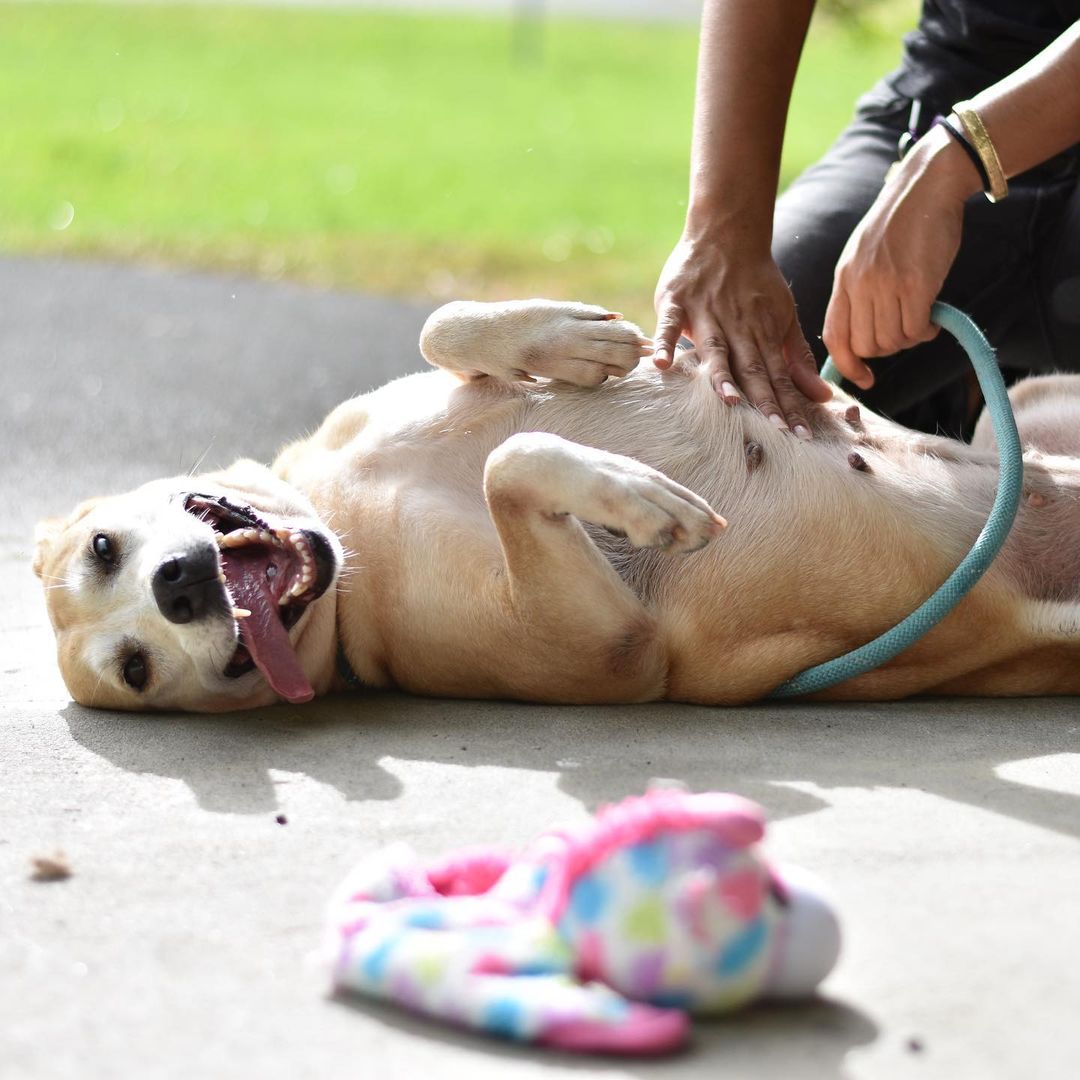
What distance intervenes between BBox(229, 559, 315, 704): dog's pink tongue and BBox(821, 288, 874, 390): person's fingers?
3.65ft

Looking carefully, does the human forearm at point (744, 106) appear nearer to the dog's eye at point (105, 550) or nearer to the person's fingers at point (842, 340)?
the person's fingers at point (842, 340)

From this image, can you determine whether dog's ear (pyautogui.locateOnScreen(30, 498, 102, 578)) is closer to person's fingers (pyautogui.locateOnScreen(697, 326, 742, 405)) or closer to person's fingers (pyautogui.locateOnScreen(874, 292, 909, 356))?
person's fingers (pyautogui.locateOnScreen(697, 326, 742, 405))

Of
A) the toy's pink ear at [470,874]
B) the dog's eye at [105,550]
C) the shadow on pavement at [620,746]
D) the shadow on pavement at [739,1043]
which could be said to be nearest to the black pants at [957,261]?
the shadow on pavement at [620,746]

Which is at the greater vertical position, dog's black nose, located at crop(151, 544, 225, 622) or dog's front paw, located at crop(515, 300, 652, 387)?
dog's front paw, located at crop(515, 300, 652, 387)

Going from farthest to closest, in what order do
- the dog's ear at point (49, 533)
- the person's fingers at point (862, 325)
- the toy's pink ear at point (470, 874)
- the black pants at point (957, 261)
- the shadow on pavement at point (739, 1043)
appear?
the black pants at point (957, 261) < the dog's ear at point (49, 533) < the person's fingers at point (862, 325) < the toy's pink ear at point (470, 874) < the shadow on pavement at point (739, 1043)

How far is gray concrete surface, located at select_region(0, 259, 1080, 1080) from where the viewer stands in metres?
1.57

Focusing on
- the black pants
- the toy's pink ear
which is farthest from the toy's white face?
the black pants

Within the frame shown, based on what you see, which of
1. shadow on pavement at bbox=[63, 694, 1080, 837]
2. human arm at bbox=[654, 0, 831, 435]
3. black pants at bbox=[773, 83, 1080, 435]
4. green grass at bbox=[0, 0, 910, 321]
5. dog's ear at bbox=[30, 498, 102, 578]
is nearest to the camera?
shadow on pavement at bbox=[63, 694, 1080, 837]

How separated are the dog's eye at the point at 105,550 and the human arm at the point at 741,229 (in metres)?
1.03

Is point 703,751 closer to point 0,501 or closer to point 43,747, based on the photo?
point 43,747

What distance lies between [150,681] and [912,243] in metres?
1.52

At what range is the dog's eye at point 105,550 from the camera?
2854mm

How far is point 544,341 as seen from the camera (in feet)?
9.33

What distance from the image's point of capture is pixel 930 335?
289 centimetres
